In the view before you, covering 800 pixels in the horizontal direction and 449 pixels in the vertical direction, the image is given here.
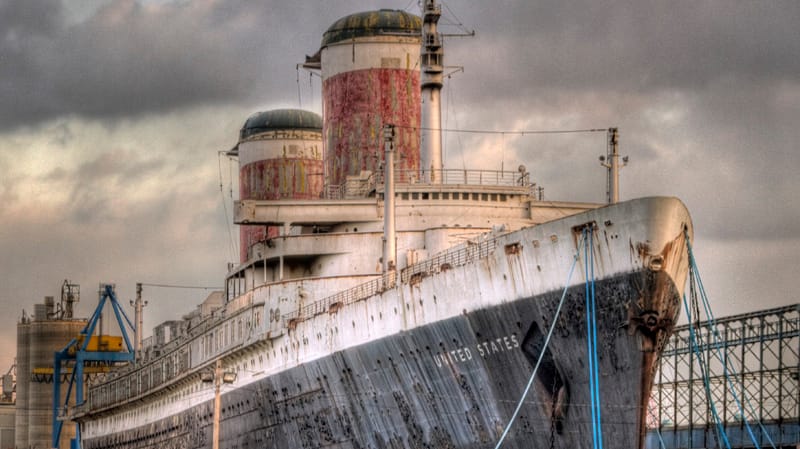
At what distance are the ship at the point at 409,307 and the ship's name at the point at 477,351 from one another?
0.14 ft

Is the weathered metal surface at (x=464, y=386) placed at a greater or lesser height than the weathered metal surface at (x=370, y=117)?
lesser

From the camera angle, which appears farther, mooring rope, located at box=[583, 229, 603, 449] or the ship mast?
the ship mast

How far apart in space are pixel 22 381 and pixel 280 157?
4441 cm

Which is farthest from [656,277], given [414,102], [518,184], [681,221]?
[414,102]

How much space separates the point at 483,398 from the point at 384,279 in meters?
6.23

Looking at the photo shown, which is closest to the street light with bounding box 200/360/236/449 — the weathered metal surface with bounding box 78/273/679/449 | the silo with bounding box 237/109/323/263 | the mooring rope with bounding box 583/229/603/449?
the weathered metal surface with bounding box 78/273/679/449

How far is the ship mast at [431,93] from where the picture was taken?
4000 cm

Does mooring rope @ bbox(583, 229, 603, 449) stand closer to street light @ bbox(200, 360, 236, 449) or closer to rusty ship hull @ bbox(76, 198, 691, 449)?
rusty ship hull @ bbox(76, 198, 691, 449)

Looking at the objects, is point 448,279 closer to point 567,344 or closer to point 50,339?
point 567,344

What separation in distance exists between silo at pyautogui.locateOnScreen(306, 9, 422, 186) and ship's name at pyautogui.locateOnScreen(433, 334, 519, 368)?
56.5 feet

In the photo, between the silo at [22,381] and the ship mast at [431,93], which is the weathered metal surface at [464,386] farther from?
the silo at [22,381]

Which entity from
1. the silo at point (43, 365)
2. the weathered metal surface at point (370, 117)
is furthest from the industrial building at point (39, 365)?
the weathered metal surface at point (370, 117)

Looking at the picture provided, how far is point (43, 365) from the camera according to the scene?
101m

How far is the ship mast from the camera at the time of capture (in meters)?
40.0
